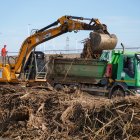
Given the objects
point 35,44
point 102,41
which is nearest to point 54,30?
point 35,44

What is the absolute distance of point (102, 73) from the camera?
2161 cm

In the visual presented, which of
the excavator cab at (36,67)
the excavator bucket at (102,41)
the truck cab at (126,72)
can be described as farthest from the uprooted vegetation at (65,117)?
the excavator cab at (36,67)

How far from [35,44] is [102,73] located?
4490 millimetres

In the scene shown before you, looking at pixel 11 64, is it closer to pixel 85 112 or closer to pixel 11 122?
pixel 11 122

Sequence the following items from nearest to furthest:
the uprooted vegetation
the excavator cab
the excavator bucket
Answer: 1. the uprooted vegetation
2. the excavator bucket
3. the excavator cab

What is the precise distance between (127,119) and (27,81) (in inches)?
594

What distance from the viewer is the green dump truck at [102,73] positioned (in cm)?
2008

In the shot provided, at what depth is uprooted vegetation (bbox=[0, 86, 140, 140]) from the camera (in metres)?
8.11

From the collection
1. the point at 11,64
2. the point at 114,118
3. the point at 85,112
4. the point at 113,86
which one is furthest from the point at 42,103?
the point at 11,64

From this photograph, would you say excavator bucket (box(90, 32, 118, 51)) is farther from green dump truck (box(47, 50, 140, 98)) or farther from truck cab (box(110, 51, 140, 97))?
truck cab (box(110, 51, 140, 97))

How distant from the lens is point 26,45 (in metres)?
23.8

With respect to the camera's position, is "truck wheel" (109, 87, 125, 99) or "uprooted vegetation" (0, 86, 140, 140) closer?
"uprooted vegetation" (0, 86, 140, 140)

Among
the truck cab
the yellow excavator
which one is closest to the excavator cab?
the yellow excavator

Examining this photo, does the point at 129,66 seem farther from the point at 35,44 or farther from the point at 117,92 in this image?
the point at 35,44
